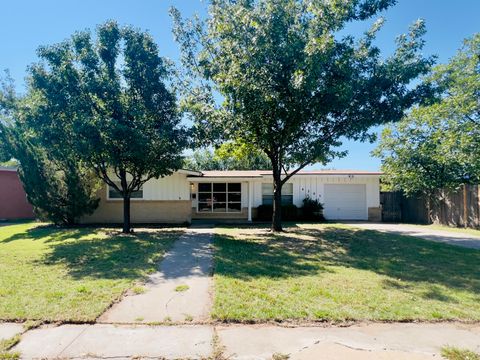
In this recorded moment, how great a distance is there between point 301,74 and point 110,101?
22.2ft

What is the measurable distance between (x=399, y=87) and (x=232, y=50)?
6079 millimetres

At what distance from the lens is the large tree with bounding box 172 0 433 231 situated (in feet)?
32.7

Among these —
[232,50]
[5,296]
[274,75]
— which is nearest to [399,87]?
[274,75]

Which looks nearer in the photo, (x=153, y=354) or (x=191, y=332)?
(x=153, y=354)

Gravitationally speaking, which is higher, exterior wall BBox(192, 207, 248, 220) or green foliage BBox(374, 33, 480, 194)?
green foliage BBox(374, 33, 480, 194)

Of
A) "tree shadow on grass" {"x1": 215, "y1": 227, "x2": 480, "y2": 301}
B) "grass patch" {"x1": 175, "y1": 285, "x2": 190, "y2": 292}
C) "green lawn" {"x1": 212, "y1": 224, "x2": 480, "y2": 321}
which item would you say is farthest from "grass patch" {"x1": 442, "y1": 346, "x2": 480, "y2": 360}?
"grass patch" {"x1": 175, "y1": 285, "x2": 190, "y2": 292}

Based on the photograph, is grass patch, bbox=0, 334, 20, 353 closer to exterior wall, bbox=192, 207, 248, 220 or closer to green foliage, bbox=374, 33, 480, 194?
exterior wall, bbox=192, 207, 248, 220

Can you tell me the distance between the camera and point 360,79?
1091 centimetres

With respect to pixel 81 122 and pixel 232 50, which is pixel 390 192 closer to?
pixel 232 50

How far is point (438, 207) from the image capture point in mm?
17109

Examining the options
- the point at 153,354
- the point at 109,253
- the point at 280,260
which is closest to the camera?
the point at 153,354

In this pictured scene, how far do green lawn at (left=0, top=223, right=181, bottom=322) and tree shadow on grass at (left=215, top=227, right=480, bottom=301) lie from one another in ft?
6.90

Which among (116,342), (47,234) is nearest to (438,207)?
(116,342)

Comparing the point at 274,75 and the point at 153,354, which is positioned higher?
the point at 274,75
